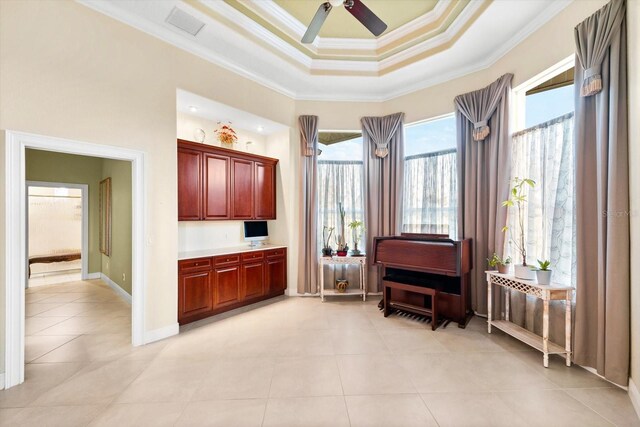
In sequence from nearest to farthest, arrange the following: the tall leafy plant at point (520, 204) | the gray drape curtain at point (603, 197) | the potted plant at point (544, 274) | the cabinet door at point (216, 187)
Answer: the gray drape curtain at point (603, 197), the potted plant at point (544, 274), the tall leafy plant at point (520, 204), the cabinet door at point (216, 187)

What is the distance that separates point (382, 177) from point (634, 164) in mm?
2867

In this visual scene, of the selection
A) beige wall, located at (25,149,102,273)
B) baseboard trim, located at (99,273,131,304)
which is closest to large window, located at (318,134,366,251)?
baseboard trim, located at (99,273,131,304)

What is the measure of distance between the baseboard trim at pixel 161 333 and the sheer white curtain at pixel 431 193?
3.56 m

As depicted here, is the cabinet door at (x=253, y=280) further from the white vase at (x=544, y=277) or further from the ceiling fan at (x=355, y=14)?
the white vase at (x=544, y=277)

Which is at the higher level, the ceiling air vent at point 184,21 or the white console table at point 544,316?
the ceiling air vent at point 184,21

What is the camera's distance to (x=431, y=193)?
4.14 meters

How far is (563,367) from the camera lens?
238 cm

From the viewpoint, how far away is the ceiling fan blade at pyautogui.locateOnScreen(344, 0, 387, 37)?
235cm

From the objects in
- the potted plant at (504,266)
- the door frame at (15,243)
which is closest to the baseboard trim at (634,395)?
the potted plant at (504,266)

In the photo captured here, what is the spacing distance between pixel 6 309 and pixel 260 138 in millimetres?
3856

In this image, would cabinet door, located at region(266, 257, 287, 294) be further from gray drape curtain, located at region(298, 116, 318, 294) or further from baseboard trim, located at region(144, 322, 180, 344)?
baseboard trim, located at region(144, 322, 180, 344)

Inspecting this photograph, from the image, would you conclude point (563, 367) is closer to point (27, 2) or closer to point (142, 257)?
point (142, 257)

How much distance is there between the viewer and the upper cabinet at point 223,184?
11.6 feet

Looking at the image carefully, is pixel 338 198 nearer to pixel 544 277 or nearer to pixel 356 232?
pixel 356 232
